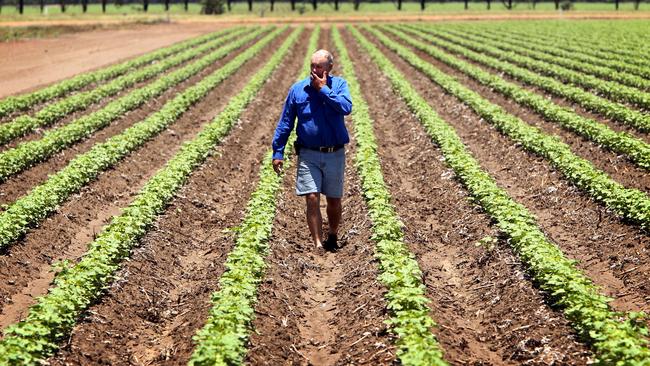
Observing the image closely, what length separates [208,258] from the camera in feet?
27.4

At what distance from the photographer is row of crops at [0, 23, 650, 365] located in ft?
18.3

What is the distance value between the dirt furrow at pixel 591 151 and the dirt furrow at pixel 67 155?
29.4 feet

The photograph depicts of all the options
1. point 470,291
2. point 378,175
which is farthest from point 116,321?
point 378,175

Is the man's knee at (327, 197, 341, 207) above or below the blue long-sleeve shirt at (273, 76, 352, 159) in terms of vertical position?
below

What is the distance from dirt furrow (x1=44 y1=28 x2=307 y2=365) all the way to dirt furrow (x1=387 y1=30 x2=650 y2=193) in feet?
20.9

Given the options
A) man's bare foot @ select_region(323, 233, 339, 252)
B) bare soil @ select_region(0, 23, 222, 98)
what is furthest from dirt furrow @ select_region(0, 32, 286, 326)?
bare soil @ select_region(0, 23, 222, 98)

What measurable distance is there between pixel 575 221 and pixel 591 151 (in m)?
4.18

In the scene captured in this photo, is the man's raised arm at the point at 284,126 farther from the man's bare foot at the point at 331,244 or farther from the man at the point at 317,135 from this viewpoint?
the man's bare foot at the point at 331,244

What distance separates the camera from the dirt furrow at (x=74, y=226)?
7.33 metres

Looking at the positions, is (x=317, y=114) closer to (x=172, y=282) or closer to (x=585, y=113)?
(x=172, y=282)

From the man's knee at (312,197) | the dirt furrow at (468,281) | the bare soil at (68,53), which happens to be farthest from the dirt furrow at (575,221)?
the bare soil at (68,53)

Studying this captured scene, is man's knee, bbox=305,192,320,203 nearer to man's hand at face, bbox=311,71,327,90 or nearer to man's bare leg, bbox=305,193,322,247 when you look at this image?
man's bare leg, bbox=305,193,322,247

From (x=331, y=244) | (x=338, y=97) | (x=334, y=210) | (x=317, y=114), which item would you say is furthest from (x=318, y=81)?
(x=331, y=244)

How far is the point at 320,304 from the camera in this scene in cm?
712
